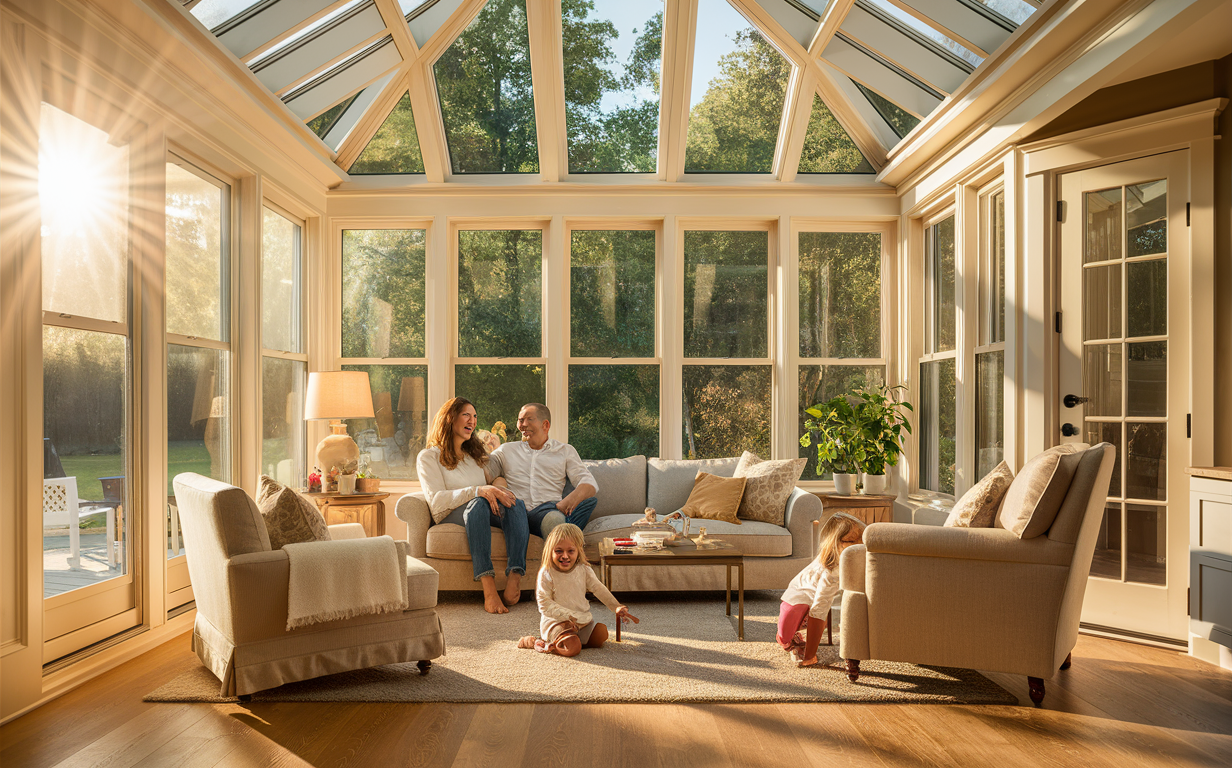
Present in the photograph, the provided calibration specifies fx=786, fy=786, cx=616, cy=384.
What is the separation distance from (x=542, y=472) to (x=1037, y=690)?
2.81 metres

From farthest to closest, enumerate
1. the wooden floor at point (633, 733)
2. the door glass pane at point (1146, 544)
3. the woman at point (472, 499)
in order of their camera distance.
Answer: the woman at point (472, 499) → the door glass pane at point (1146, 544) → the wooden floor at point (633, 733)

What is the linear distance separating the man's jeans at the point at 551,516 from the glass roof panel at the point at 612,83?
2532 mm

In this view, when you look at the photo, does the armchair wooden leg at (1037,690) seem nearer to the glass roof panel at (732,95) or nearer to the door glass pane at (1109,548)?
the door glass pane at (1109,548)

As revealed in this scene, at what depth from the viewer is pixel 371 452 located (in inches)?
226

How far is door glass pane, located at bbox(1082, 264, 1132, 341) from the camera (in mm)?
3832

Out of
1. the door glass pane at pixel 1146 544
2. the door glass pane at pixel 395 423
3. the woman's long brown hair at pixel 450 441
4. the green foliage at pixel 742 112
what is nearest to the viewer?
the door glass pane at pixel 1146 544

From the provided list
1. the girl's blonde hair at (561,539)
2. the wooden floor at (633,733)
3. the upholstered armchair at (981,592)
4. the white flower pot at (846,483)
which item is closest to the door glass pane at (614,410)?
the white flower pot at (846,483)

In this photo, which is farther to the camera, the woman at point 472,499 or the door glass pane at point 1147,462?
the woman at point 472,499

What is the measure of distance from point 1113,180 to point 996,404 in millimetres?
1307

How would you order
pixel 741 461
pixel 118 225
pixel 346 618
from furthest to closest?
1. pixel 741 461
2. pixel 118 225
3. pixel 346 618

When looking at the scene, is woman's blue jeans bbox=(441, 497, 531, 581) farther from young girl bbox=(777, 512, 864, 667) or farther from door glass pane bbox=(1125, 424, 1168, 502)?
door glass pane bbox=(1125, 424, 1168, 502)

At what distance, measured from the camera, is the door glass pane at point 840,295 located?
19.2ft

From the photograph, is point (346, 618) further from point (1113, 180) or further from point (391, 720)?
point (1113, 180)

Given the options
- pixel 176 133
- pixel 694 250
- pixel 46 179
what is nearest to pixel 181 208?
pixel 176 133
